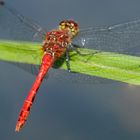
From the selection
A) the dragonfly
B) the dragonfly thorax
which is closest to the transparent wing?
the dragonfly

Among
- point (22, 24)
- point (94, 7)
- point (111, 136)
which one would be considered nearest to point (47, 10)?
point (94, 7)

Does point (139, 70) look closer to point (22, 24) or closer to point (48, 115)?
point (22, 24)

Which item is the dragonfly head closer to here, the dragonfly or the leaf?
the dragonfly

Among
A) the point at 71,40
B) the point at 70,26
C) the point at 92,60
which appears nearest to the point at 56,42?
the point at 71,40

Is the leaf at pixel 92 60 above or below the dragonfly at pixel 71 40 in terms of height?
below

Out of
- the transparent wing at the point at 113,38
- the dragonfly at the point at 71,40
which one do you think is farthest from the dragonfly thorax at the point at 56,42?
the transparent wing at the point at 113,38

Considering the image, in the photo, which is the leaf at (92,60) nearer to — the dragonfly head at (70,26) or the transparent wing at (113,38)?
the transparent wing at (113,38)

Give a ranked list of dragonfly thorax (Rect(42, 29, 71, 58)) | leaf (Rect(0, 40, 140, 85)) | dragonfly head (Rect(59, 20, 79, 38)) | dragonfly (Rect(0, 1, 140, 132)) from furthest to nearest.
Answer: dragonfly head (Rect(59, 20, 79, 38)), dragonfly thorax (Rect(42, 29, 71, 58)), dragonfly (Rect(0, 1, 140, 132)), leaf (Rect(0, 40, 140, 85))

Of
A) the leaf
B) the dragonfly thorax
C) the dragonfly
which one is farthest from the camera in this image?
the dragonfly thorax
